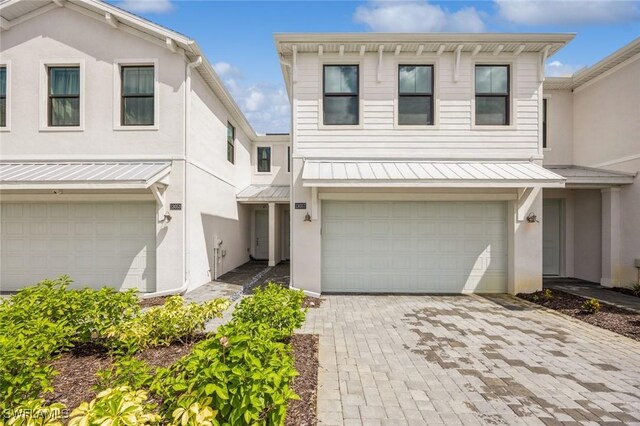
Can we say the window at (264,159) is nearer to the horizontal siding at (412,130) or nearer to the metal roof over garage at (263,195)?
the metal roof over garage at (263,195)

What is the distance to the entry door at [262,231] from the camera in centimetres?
1761

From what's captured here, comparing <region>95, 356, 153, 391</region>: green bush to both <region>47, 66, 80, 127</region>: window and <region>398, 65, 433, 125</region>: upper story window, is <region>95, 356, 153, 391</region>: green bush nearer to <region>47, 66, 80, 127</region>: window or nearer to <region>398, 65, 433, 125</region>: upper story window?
<region>398, 65, 433, 125</region>: upper story window

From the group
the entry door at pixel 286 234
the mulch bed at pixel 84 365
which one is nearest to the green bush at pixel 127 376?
the mulch bed at pixel 84 365

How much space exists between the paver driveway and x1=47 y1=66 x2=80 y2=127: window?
8.72m

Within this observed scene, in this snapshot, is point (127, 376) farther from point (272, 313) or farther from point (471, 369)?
A: point (471, 369)

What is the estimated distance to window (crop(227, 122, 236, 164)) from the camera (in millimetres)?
13852

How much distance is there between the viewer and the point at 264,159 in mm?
18031

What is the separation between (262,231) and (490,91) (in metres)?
12.3

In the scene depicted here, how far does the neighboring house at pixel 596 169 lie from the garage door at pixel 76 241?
42.3 feet

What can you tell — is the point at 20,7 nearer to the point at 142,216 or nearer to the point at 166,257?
the point at 142,216

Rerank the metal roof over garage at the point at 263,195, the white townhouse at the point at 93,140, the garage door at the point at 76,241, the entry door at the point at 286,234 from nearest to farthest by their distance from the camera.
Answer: the white townhouse at the point at 93,140, the garage door at the point at 76,241, the metal roof over garage at the point at 263,195, the entry door at the point at 286,234

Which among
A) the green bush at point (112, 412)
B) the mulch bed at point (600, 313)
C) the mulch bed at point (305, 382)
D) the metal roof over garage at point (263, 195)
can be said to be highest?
the metal roof over garage at point (263, 195)

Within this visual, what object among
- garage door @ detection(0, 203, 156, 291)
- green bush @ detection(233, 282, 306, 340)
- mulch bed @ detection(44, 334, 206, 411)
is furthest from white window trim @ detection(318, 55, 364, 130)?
mulch bed @ detection(44, 334, 206, 411)

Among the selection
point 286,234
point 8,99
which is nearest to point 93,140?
point 8,99
